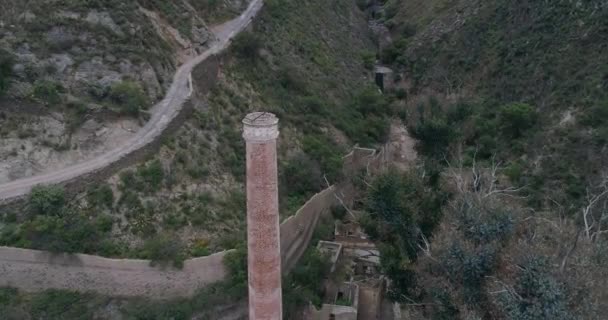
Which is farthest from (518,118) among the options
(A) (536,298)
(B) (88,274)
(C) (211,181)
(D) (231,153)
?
(B) (88,274)

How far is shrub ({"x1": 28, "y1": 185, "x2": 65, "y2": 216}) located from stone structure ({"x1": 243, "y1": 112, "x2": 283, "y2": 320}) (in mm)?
8433

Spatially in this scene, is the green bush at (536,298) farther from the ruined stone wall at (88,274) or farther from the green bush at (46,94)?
the green bush at (46,94)

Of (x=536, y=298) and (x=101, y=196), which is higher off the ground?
(x=101, y=196)

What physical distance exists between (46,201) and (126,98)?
19.9ft

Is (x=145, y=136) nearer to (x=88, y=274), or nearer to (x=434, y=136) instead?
(x=88, y=274)

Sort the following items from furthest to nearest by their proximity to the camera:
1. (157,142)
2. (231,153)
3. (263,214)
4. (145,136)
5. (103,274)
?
(231,153) < (145,136) < (157,142) < (103,274) < (263,214)

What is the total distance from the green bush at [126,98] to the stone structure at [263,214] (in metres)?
10.7

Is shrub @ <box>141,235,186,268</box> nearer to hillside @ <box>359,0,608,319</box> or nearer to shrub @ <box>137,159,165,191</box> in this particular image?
shrub @ <box>137,159,165,191</box>

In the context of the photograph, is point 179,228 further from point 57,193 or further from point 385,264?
point 385,264

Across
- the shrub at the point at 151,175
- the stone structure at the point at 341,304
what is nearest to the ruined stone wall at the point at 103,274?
the shrub at the point at 151,175

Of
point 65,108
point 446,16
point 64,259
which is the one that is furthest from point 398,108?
point 64,259

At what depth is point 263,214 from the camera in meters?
15.5

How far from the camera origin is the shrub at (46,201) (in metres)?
20.3

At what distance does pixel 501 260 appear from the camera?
59.1 ft
